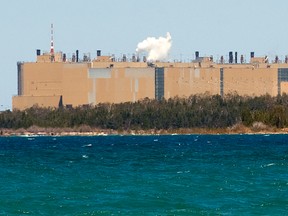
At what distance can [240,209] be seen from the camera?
5347 cm

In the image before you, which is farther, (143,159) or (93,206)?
(143,159)

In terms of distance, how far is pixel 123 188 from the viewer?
66.0 m

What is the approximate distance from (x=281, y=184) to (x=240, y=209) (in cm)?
1459

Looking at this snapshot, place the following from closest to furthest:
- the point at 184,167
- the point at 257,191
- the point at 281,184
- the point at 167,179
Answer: the point at 257,191
the point at 281,184
the point at 167,179
the point at 184,167

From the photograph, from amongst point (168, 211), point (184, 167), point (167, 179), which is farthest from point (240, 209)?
point (184, 167)

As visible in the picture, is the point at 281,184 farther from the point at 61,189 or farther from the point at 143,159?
the point at 143,159

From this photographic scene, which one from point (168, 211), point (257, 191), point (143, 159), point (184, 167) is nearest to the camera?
point (168, 211)

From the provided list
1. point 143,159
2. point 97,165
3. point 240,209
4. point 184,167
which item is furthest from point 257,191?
point 143,159

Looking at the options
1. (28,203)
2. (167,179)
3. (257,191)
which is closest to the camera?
(28,203)

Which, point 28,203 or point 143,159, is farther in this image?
point 143,159

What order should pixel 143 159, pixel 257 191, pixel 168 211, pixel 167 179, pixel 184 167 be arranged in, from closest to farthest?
1. pixel 168 211
2. pixel 257 191
3. pixel 167 179
4. pixel 184 167
5. pixel 143 159

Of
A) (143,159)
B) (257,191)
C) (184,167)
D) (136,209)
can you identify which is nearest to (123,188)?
(257,191)

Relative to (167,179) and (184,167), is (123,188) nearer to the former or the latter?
(167,179)

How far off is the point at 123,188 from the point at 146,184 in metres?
3.21
